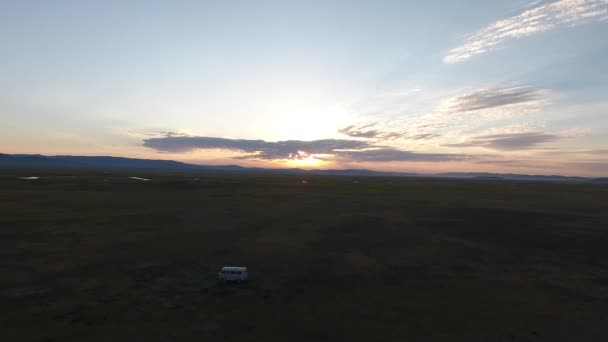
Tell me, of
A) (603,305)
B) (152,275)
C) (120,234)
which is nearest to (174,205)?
(120,234)

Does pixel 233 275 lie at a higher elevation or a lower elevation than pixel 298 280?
higher

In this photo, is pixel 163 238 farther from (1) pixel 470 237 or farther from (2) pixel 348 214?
(1) pixel 470 237

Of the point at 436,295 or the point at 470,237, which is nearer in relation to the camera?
the point at 436,295

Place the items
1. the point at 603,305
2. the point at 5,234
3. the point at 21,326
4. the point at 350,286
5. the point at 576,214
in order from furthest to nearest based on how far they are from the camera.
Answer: the point at 576,214 → the point at 5,234 → the point at 350,286 → the point at 603,305 → the point at 21,326

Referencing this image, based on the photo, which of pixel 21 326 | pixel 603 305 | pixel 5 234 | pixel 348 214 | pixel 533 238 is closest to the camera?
pixel 21 326

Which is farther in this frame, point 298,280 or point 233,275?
point 298,280

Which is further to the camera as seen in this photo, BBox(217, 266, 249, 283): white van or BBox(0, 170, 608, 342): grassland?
BBox(217, 266, 249, 283): white van

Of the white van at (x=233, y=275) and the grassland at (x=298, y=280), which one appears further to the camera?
the white van at (x=233, y=275)

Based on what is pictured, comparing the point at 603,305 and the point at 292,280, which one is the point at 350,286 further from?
the point at 603,305
